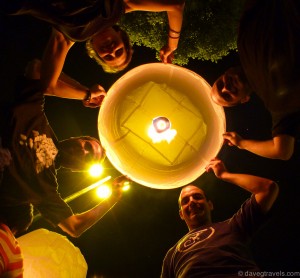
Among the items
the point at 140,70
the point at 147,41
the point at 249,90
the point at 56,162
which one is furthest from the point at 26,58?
the point at 249,90

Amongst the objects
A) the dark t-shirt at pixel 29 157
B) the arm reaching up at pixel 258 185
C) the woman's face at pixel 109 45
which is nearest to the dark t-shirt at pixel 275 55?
the arm reaching up at pixel 258 185

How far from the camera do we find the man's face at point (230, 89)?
2.98m

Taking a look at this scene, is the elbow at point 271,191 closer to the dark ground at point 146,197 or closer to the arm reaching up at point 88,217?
the arm reaching up at point 88,217

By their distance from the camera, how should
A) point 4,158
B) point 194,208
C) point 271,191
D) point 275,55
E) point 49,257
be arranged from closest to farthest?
point 275,55, point 4,158, point 49,257, point 271,191, point 194,208

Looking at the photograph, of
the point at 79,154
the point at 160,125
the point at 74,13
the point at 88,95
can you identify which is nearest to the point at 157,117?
the point at 160,125

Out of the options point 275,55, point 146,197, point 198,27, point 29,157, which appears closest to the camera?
point 275,55

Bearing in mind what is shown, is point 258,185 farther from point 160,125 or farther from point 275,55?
point 275,55

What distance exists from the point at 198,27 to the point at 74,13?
223 cm

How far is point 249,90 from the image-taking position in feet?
10.5

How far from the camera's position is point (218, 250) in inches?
129

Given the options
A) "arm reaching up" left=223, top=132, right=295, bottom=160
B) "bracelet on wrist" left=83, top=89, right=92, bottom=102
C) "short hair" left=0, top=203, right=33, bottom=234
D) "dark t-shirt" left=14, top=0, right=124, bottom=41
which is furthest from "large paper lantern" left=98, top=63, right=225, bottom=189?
"short hair" left=0, top=203, right=33, bottom=234

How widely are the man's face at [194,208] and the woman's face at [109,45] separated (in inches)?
82.2

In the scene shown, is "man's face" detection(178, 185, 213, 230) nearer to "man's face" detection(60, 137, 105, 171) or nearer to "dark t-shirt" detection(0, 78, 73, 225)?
"man's face" detection(60, 137, 105, 171)

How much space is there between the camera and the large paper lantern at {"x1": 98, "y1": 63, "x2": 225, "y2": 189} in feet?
9.85
